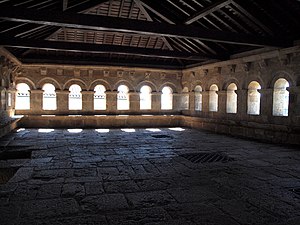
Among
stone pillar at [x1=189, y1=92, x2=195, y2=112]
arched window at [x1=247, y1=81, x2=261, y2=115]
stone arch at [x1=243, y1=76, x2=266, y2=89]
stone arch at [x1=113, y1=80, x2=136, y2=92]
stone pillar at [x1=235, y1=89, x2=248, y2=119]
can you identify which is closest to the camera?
stone arch at [x1=243, y1=76, x2=266, y2=89]

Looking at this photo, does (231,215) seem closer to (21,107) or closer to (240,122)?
(240,122)

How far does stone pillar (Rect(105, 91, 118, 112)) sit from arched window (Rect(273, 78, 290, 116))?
809cm

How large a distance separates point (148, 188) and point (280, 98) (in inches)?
284

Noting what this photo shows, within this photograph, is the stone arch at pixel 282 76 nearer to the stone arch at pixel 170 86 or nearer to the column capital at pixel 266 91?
the column capital at pixel 266 91

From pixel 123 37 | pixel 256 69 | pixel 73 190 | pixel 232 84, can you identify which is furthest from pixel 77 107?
pixel 73 190

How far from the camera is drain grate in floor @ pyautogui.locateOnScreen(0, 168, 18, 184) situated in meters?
4.89

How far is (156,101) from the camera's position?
15.2 meters

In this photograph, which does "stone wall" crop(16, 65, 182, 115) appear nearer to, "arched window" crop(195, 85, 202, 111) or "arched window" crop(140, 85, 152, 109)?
"arched window" crop(140, 85, 152, 109)

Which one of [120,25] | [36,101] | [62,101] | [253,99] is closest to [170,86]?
[253,99]

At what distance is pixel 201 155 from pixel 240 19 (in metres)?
4.77

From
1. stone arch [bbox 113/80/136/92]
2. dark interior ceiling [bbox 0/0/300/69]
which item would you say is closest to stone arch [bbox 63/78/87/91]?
stone arch [bbox 113/80/136/92]

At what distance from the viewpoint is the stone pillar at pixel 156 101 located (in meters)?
15.1

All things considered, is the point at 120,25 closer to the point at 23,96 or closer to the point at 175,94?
the point at 23,96

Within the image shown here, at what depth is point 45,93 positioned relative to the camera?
44.7 ft
